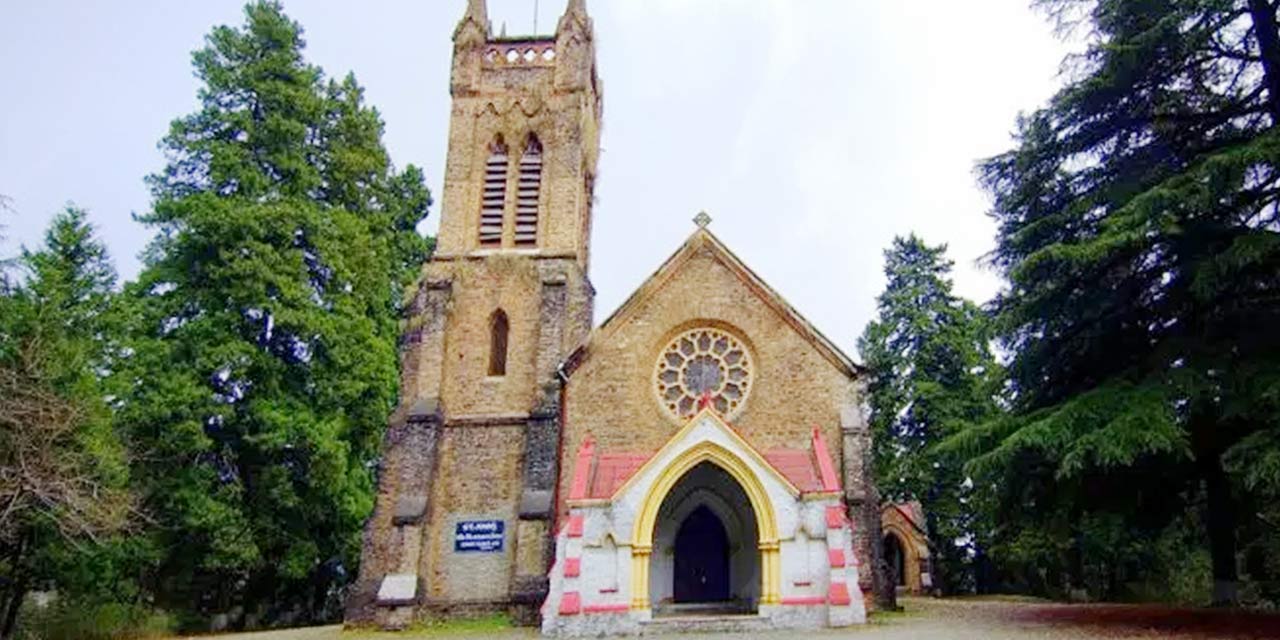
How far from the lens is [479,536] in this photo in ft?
67.1

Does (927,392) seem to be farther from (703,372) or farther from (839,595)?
(839,595)

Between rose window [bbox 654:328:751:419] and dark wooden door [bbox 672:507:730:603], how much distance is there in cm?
248

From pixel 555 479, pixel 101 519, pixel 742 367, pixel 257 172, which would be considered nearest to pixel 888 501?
pixel 742 367

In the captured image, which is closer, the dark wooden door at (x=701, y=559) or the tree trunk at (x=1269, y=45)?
the tree trunk at (x=1269, y=45)

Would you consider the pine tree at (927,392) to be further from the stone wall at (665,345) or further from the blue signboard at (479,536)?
the blue signboard at (479,536)

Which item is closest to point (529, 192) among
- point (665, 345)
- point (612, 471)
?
point (665, 345)

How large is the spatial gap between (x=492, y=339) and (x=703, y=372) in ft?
18.5

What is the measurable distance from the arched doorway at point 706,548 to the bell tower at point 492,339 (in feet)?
8.49

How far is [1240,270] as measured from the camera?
1377 centimetres

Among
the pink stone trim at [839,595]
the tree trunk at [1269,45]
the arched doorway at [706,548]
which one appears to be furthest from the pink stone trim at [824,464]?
the tree trunk at [1269,45]

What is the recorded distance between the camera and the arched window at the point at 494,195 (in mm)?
23953

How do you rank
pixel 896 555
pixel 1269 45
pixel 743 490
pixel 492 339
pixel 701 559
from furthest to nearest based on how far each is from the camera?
pixel 896 555 < pixel 492 339 < pixel 701 559 < pixel 743 490 < pixel 1269 45

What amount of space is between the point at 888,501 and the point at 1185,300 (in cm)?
1913

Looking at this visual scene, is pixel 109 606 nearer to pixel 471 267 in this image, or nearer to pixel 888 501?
pixel 471 267
